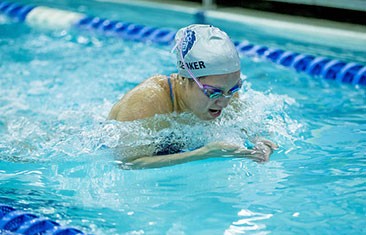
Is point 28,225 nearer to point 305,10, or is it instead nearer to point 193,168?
point 193,168

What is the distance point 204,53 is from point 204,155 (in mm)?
473

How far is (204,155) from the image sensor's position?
3033 mm

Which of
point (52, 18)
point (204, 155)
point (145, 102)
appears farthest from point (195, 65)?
point (52, 18)

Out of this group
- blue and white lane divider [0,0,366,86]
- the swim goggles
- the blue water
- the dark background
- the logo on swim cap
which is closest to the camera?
the blue water

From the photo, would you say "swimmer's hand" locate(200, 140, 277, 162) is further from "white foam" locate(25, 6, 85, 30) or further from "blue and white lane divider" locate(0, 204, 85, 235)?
"white foam" locate(25, 6, 85, 30)

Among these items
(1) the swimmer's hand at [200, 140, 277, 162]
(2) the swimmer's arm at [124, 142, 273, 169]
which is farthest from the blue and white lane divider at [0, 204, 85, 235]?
(1) the swimmer's hand at [200, 140, 277, 162]

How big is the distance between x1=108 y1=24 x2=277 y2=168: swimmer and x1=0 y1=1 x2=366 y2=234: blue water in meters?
0.09

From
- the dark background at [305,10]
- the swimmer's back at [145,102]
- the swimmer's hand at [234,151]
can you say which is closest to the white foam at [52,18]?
the dark background at [305,10]

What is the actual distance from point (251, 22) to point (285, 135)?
2732 mm

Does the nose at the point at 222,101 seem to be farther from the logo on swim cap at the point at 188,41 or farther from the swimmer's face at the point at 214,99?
the logo on swim cap at the point at 188,41

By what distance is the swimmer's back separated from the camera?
312 cm

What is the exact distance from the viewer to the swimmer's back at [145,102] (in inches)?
123

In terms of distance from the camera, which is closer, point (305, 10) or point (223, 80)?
point (223, 80)

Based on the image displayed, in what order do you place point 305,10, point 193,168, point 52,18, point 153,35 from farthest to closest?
point 305,10
point 52,18
point 153,35
point 193,168
